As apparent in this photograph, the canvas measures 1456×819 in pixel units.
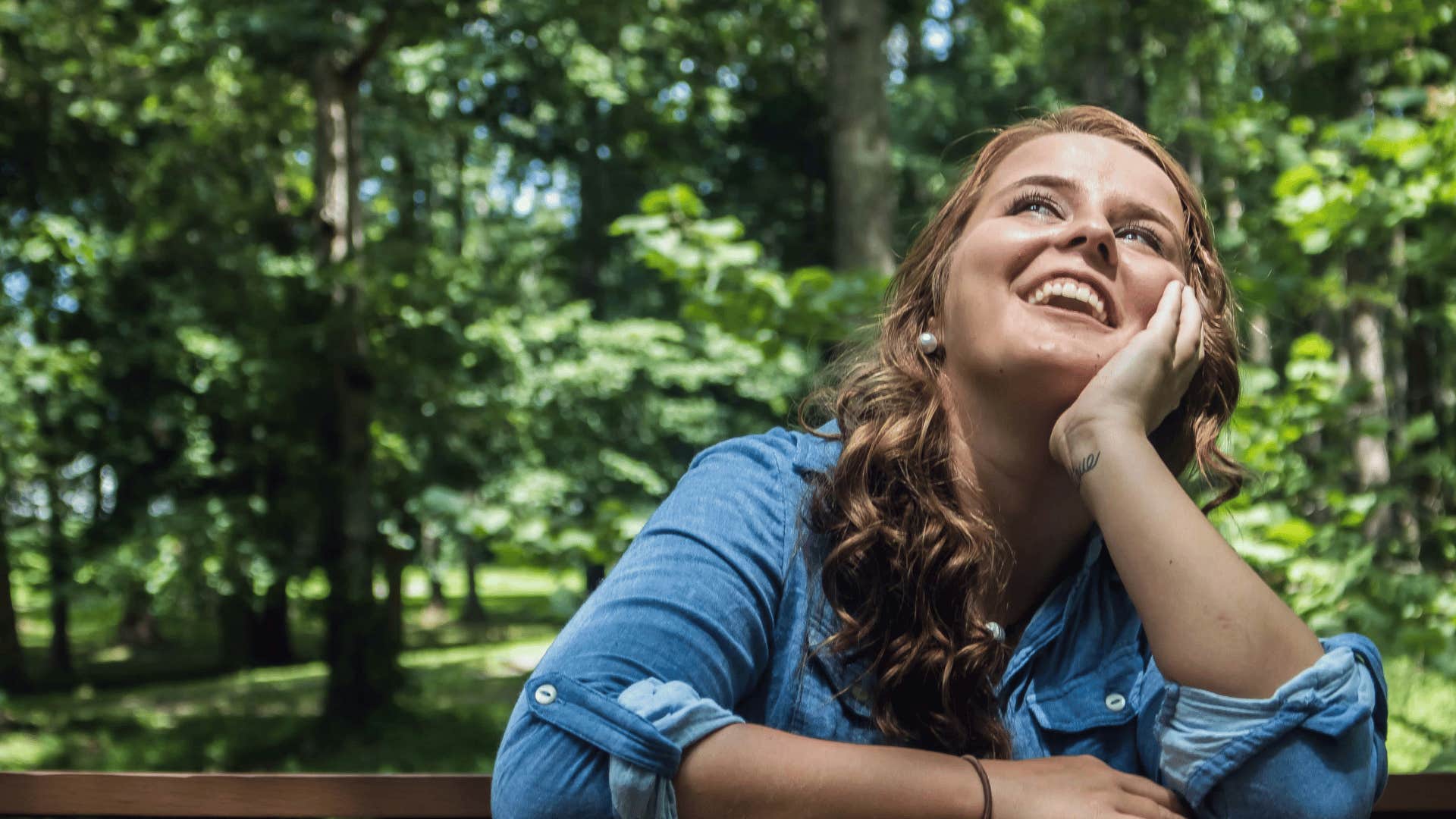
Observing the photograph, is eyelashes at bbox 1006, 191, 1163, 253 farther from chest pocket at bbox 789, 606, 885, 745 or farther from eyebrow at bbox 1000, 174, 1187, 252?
chest pocket at bbox 789, 606, 885, 745

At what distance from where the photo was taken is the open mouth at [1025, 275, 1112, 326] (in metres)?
1.61

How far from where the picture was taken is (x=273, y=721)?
12750 mm

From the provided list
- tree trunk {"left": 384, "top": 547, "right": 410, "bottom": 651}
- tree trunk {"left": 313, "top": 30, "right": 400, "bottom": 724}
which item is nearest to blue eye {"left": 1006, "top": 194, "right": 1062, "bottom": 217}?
tree trunk {"left": 313, "top": 30, "right": 400, "bottom": 724}

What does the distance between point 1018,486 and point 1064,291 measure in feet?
0.90

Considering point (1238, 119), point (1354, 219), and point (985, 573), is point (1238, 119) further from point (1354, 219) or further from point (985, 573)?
point (985, 573)

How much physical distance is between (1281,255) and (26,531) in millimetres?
10722

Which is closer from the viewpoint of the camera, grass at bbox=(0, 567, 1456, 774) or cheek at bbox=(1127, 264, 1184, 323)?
cheek at bbox=(1127, 264, 1184, 323)

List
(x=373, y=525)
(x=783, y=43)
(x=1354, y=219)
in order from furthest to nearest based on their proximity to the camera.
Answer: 1. (x=373, y=525)
2. (x=783, y=43)
3. (x=1354, y=219)

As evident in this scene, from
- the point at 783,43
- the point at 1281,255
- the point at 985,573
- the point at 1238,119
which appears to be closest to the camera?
the point at 985,573

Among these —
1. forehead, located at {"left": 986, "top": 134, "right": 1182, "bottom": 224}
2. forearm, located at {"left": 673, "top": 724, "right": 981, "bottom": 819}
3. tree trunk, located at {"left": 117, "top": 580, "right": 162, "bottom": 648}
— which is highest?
forehead, located at {"left": 986, "top": 134, "right": 1182, "bottom": 224}

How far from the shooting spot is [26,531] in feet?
35.9

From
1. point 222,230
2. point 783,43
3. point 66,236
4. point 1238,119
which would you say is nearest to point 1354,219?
point 1238,119

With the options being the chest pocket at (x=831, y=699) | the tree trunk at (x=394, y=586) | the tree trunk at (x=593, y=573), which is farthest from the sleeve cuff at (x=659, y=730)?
the tree trunk at (x=394, y=586)

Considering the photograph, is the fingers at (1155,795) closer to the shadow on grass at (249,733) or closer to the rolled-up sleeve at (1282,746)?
Result: the rolled-up sleeve at (1282,746)
